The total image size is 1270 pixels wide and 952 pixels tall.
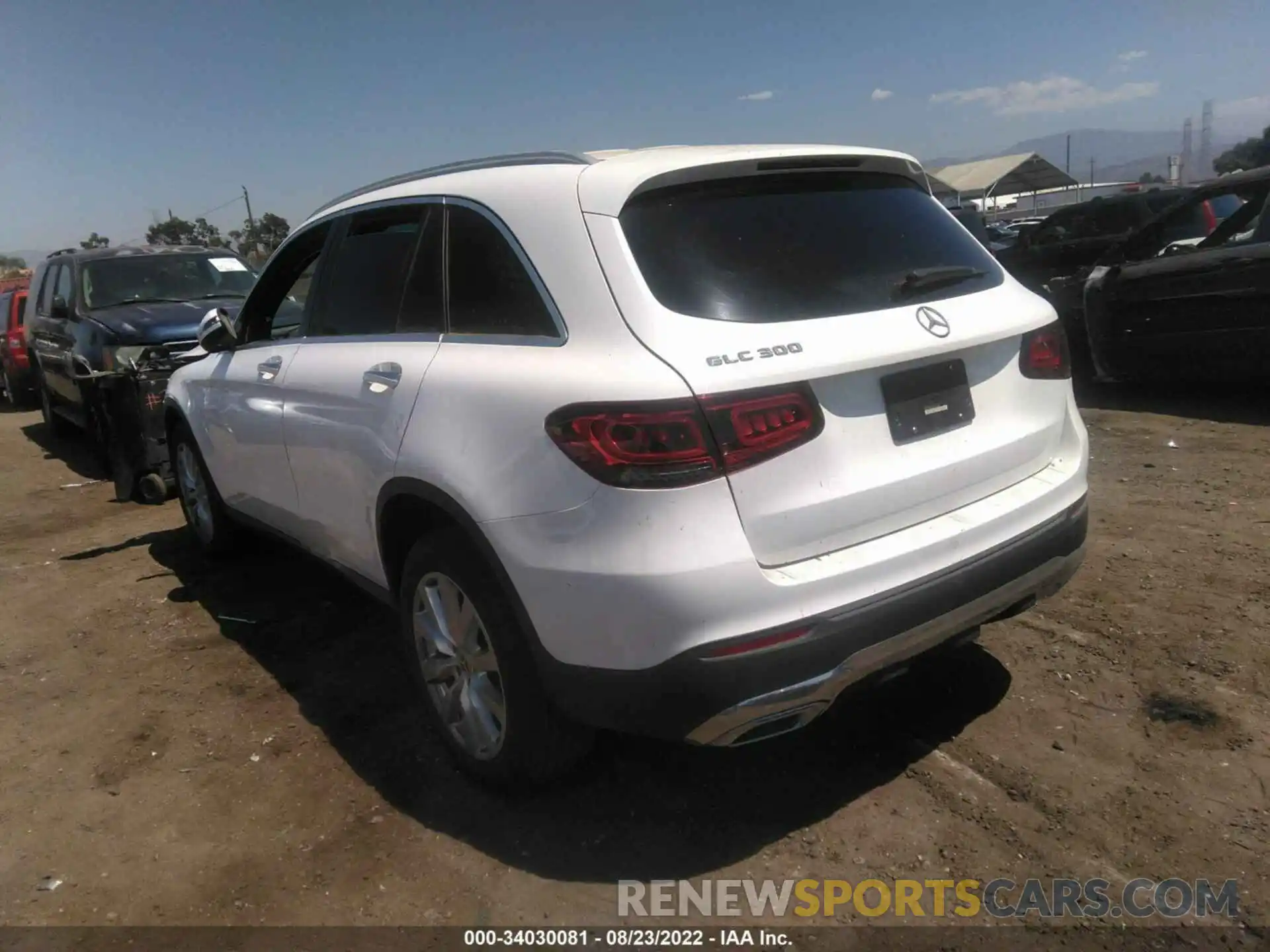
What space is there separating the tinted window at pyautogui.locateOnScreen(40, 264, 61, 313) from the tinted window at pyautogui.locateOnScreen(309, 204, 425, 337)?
24.1 feet

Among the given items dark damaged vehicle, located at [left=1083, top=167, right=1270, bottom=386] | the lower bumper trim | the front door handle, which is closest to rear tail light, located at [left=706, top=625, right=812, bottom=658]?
the lower bumper trim

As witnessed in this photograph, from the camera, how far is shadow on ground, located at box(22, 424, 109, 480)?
8.86 metres

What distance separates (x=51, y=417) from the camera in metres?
10.4

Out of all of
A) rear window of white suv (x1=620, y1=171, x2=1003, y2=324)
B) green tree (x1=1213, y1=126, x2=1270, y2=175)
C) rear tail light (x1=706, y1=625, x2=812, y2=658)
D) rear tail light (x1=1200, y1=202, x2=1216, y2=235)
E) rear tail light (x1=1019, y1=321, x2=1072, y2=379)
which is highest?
rear window of white suv (x1=620, y1=171, x2=1003, y2=324)

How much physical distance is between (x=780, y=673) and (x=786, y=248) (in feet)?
3.73

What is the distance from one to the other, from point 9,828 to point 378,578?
1377mm

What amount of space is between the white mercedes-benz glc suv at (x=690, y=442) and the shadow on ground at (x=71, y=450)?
654cm

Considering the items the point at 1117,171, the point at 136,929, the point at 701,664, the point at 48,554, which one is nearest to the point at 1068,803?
the point at 701,664

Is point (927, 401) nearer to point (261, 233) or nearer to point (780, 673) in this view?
point (780, 673)

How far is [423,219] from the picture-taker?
329 centimetres

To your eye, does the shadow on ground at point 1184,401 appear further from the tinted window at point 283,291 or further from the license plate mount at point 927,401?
the tinted window at point 283,291

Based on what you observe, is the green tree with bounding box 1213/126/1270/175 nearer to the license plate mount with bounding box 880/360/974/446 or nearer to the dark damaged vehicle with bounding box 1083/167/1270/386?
the dark damaged vehicle with bounding box 1083/167/1270/386

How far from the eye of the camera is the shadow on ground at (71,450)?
8.86 metres

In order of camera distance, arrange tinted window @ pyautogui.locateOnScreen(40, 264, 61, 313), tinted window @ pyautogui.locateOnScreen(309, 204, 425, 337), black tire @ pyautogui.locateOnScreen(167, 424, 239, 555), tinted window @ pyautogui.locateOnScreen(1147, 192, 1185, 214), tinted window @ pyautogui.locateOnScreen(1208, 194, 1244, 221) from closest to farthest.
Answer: tinted window @ pyautogui.locateOnScreen(309, 204, 425, 337), black tire @ pyautogui.locateOnScreen(167, 424, 239, 555), tinted window @ pyautogui.locateOnScreen(1208, 194, 1244, 221), tinted window @ pyautogui.locateOnScreen(40, 264, 61, 313), tinted window @ pyautogui.locateOnScreen(1147, 192, 1185, 214)
